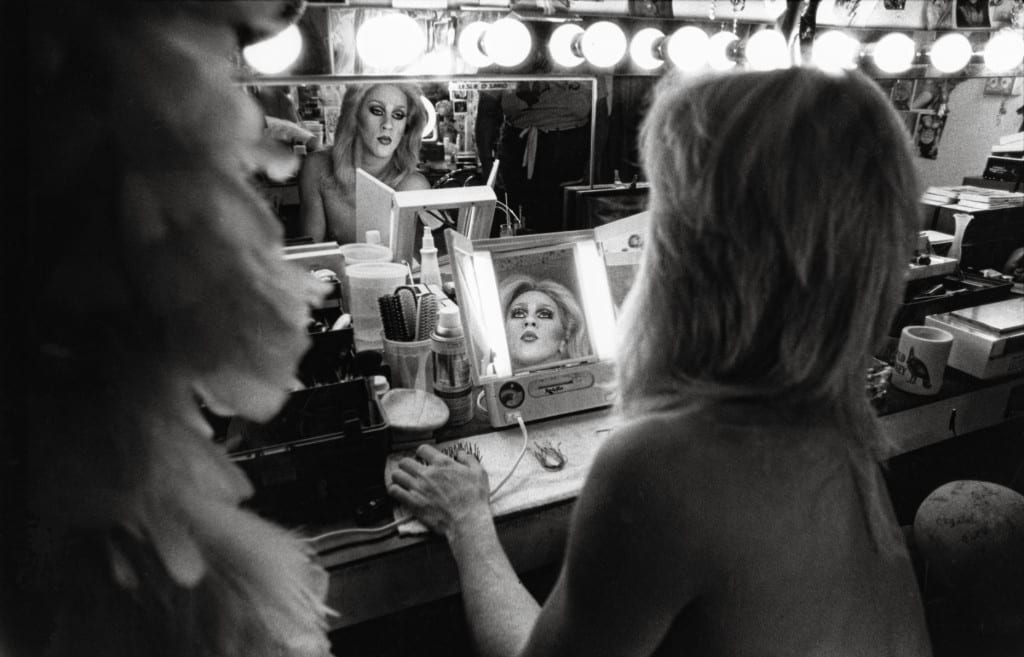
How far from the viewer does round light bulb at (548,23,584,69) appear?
2912mm

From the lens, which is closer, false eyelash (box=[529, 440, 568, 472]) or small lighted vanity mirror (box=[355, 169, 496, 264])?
false eyelash (box=[529, 440, 568, 472])

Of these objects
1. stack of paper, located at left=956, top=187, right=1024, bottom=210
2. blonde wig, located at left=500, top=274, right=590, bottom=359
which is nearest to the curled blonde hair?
blonde wig, located at left=500, top=274, right=590, bottom=359

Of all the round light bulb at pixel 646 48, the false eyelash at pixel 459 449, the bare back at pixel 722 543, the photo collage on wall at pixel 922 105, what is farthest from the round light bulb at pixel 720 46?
the bare back at pixel 722 543

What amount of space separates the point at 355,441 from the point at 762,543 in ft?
2.57

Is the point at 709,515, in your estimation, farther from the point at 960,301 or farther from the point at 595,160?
the point at 595,160

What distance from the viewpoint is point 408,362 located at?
170 cm

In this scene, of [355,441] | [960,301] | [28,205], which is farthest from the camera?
[960,301]

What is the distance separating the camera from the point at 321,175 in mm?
2891

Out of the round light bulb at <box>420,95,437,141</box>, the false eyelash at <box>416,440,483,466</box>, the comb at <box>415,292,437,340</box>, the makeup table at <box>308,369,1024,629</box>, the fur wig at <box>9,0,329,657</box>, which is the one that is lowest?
the makeup table at <box>308,369,1024,629</box>

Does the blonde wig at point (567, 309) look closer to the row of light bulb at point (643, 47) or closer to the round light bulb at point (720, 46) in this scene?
the row of light bulb at point (643, 47)

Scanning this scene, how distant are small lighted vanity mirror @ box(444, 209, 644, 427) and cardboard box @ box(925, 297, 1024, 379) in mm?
1155

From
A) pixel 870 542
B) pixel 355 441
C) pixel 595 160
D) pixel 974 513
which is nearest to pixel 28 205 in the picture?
pixel 870 542

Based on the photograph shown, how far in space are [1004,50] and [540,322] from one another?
364 cm

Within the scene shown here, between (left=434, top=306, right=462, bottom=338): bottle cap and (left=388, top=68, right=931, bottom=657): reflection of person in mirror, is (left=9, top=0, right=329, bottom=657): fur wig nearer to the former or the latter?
(left=388, top=68, right=931, bottom=657): reflection of person in mirror
